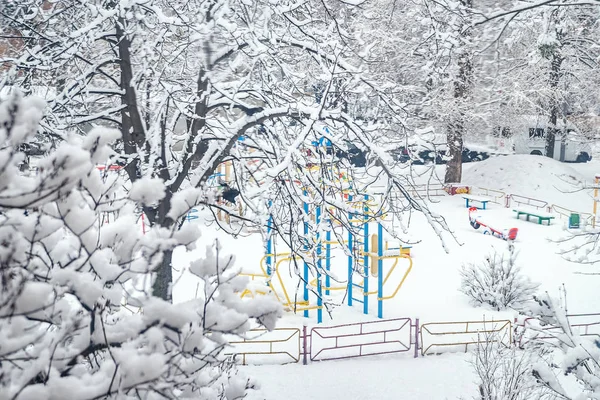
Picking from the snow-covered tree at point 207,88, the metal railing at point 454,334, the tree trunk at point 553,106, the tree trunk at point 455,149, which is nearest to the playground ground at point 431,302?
the metal railing at point 454,334

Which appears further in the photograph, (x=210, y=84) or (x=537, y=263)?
(x=537, y=263)

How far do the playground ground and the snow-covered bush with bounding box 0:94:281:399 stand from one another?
13.2 ft

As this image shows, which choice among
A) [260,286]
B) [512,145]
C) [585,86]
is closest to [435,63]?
[260,286]

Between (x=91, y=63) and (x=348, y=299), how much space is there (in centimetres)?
680

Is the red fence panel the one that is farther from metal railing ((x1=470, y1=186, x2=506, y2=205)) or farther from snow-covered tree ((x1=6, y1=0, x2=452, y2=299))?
metal railing ((x1=470, y1=186, x2=506, y2=205))

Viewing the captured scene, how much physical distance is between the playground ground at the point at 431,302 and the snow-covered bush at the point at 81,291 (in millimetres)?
4010

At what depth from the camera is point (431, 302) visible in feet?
36.8

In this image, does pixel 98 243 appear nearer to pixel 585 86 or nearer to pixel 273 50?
pixel 273 50

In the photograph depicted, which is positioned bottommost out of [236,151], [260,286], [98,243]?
[260,286]

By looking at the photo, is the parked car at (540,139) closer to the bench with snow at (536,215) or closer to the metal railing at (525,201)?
the metal railing at (525,201)

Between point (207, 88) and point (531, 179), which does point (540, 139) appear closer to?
point (531, 179)

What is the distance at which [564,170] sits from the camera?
23.3m

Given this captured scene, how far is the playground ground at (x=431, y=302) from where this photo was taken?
8.02 meters

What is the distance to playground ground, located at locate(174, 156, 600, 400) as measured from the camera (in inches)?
316
